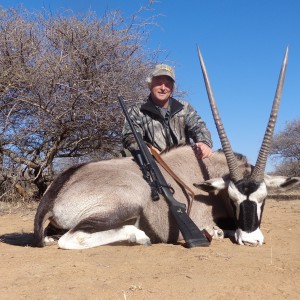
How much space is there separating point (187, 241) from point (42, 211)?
4.04 feet

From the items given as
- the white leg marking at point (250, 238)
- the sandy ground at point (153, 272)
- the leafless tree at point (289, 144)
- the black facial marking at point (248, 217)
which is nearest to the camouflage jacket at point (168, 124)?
the black facial marking at point (248, 217)

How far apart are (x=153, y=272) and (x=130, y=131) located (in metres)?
2.34

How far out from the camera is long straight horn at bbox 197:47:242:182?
4273 mm

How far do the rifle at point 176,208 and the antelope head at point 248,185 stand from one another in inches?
14.5

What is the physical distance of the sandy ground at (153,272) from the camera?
2398mm

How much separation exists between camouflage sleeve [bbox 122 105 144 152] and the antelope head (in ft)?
2.83

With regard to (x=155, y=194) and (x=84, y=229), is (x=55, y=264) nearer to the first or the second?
(x=84, y=229)

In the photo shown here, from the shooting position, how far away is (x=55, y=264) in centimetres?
307

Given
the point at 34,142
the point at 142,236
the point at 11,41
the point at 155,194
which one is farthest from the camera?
the point at 34,142

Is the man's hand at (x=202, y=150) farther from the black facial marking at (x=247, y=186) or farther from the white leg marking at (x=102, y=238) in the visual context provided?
the white leg marking at (x=102, y=238)

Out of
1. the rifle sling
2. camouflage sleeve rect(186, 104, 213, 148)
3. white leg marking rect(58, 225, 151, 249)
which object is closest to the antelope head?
the rifle sling

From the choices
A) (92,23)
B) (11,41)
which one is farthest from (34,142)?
(92,23)

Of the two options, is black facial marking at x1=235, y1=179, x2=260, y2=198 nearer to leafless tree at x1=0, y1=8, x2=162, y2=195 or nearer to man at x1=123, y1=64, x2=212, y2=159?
man at x1=123, y1=64, x2=212, y2=159

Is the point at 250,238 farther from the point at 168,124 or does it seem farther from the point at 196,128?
the point at 168,124
